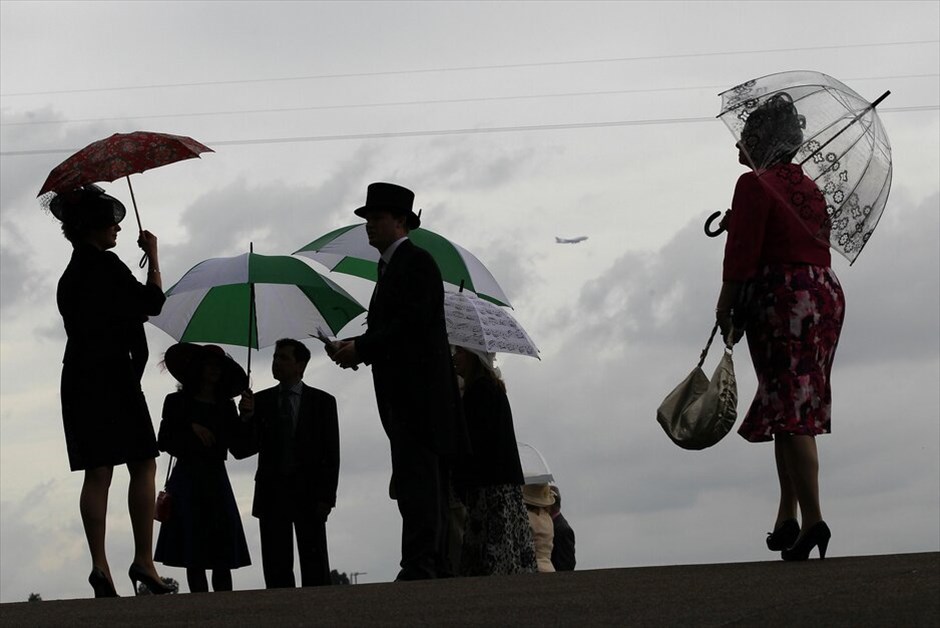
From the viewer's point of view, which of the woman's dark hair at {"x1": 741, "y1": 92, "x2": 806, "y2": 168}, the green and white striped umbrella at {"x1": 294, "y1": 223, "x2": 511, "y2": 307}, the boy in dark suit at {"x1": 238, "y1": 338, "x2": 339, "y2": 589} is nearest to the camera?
the woman's dark hair at {"x1": 741, "y1": 92, "x2": 806, "y2": 168}

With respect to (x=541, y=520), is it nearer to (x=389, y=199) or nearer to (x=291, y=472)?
(x=291, y=472)

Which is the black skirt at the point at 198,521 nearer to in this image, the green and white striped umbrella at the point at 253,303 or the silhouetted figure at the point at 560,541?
the green and white striped umbrella at the point at 253,303

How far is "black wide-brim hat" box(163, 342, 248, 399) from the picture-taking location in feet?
31.3

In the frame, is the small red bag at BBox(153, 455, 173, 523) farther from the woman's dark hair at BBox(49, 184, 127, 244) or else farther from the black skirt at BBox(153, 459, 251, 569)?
the woman's dark hair at BBox(49, 184, 127, 244)

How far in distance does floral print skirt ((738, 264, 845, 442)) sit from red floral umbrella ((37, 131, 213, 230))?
9.27ft

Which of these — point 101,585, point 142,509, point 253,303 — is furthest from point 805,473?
point 253,303

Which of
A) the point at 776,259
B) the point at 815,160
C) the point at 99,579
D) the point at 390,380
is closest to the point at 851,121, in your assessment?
the point at 815,160

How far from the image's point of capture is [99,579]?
7.28 meters

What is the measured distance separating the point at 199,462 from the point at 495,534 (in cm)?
182

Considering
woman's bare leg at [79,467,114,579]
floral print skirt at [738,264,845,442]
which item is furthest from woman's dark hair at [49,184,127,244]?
floral print skirt at [738,264,845,442]

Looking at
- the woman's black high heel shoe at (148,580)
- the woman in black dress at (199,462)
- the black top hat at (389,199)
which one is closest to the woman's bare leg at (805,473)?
the black top hat at (389,199)

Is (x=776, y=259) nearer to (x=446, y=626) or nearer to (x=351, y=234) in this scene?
(x=446, y=626)

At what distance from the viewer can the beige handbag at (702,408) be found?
23.5 feet

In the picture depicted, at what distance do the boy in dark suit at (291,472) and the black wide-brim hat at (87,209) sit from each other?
7.07 feet
